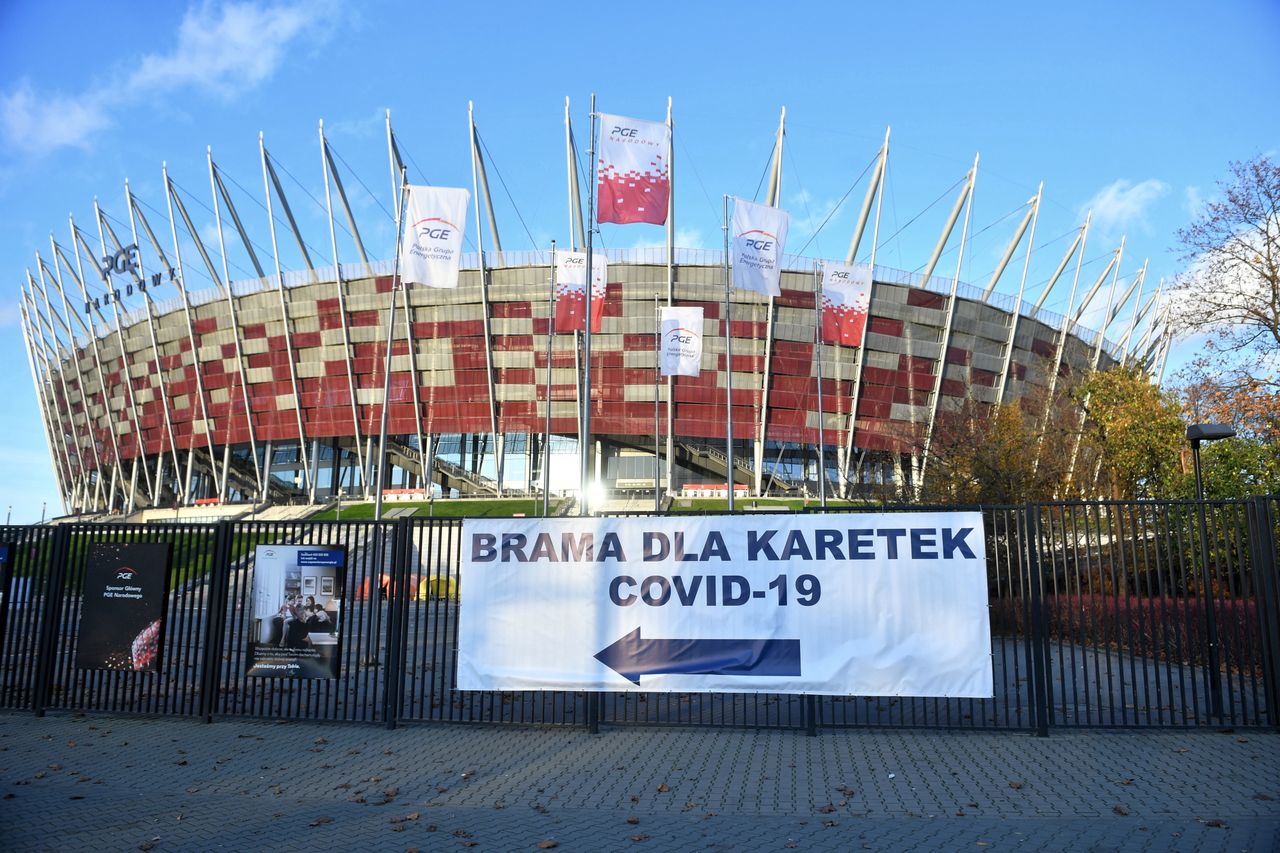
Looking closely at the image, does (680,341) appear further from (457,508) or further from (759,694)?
(457,508)

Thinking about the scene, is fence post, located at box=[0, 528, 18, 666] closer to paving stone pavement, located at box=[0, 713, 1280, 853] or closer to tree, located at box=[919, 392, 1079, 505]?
paving stone pavement, located at box=[0, 713, 1280, 853]

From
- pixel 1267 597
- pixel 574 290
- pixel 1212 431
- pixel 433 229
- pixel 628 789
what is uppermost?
pixel 574 290

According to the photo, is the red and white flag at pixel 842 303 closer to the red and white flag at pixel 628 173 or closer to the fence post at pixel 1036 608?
the red and white flag at pixel 628 173

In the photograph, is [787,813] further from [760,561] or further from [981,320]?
[981,320]

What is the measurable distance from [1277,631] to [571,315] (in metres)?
21.7

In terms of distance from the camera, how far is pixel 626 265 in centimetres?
6303

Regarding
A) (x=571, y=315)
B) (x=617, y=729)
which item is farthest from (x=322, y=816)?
(x=571, y=315)

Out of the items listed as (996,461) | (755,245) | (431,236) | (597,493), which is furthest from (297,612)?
(597,493)

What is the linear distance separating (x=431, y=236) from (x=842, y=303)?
15.5 m

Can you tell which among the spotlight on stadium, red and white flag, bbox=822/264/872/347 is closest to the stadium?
the spotlight on stadium

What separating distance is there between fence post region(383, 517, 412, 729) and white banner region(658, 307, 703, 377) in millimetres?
19034

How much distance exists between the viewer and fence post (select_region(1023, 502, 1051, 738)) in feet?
30.7

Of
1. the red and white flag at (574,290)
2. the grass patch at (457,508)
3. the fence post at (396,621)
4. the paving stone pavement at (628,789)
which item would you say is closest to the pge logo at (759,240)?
the red and white flag at (574,290)

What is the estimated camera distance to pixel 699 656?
971 cm
